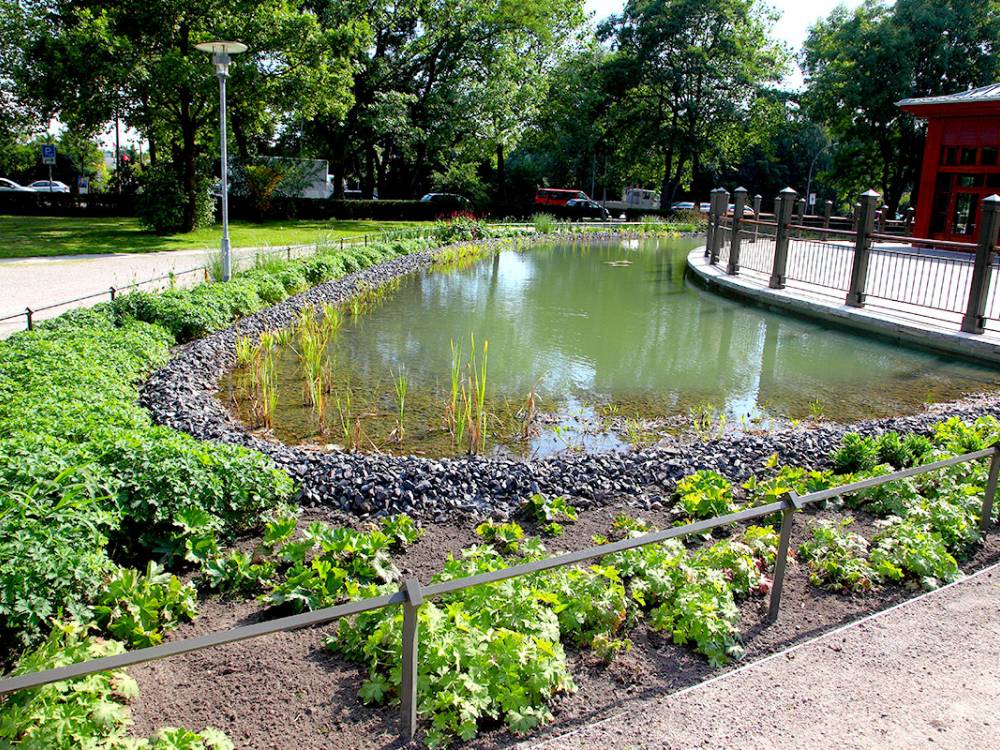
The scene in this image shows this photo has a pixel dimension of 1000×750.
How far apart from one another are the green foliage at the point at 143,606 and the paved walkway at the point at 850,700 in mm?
1926

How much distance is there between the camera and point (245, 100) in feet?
74.6

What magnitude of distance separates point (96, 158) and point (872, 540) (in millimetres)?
63798

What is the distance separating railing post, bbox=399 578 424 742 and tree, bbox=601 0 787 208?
47.0 m

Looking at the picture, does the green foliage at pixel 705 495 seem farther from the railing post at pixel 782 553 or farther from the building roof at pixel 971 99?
the building roof at pixel 971 99

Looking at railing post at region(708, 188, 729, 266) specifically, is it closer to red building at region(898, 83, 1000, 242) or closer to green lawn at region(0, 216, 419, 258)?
red building at region(898, 83, 1000, 242)

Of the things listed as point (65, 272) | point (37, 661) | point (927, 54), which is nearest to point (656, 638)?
point (37, 661)

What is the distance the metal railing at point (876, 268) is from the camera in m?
12.2

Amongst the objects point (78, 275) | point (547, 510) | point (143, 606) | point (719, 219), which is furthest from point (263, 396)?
point (719, 219)

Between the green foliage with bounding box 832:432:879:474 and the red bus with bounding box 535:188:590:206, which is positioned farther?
the red bus with bounding box 535:188:590:206

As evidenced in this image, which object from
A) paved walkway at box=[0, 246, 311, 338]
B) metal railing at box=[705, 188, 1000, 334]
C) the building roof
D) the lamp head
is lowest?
paved walkway at box=[0, 246, 311, 338]

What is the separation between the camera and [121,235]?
80.3 feet

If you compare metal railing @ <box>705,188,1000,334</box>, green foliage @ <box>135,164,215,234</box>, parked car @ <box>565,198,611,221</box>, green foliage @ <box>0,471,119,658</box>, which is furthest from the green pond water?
parked car @ <box>565,198,611,221</box>

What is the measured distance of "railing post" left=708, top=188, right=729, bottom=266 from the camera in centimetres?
2162

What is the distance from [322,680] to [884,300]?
49.0ft
